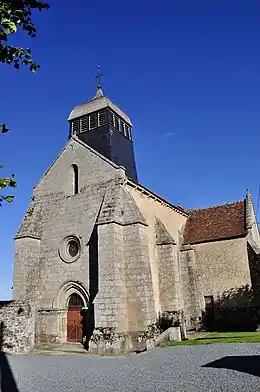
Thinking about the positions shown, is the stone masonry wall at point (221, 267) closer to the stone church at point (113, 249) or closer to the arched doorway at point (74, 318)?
the stone church at point (113, 249)

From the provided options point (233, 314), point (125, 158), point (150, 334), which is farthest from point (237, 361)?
point (125, 158)

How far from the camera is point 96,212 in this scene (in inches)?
749

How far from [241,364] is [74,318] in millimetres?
10965

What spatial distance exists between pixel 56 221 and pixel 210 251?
10.2 meters

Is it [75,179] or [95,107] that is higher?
[95,107]

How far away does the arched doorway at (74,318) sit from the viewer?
18034mm

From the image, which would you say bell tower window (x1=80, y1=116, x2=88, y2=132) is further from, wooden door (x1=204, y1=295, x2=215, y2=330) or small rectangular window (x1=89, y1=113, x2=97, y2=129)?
wooden door (x1=204, y1=295, x2=215, y2=330)

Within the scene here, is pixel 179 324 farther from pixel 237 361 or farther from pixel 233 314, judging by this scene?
pixel 237 361

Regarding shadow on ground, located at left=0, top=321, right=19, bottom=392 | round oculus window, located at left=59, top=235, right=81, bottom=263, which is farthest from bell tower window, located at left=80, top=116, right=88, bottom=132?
shadow on ground, located at left=0, top=321, right=19, bottom=392

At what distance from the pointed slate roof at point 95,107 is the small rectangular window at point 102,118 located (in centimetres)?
37

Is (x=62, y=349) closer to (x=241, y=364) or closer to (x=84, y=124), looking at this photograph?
(x=241, y=364)

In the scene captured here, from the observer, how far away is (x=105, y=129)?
22656mm

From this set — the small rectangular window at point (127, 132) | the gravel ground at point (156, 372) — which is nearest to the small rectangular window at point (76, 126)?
the small rectangular window at point (127, 132)

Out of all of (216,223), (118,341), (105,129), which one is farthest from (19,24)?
(216,223)
